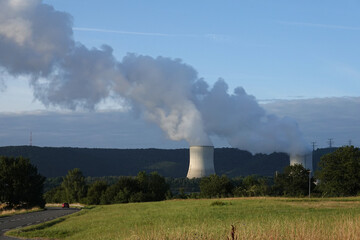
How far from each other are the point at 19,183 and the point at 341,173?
1595 inches

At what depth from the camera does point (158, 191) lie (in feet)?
302

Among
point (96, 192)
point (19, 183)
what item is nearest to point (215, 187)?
point (96, 192)

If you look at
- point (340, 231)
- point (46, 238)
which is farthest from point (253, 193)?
point (340, 231)

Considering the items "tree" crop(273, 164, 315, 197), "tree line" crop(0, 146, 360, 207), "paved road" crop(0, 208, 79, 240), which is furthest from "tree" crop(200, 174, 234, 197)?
"paved road" crop(0, 208, 79, 240)

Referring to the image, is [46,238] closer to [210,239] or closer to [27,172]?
[210,239]

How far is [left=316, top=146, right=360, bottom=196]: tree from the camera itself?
69312mm

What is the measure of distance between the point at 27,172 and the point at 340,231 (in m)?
48.1

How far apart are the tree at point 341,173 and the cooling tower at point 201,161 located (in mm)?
20037

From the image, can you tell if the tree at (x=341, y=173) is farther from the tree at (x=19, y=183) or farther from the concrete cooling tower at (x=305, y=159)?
the tree at (x=19, y=183)

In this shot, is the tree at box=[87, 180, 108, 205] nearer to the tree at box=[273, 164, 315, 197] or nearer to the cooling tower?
the cooling tower

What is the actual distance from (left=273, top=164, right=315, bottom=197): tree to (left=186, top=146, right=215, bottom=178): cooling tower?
11225 mm

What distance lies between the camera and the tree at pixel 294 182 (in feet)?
271

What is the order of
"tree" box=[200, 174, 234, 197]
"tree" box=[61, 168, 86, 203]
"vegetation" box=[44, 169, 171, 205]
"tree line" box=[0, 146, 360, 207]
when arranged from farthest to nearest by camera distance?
"tree" box=[61, 168, 86, 203] → "tree" box=[200, 174, 234, 197] → "vegetation" box=[44, 169, 171, 205] → "tree line" box=[0, 146, 360, 207]

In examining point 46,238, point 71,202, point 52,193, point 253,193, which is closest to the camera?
point 46,238
